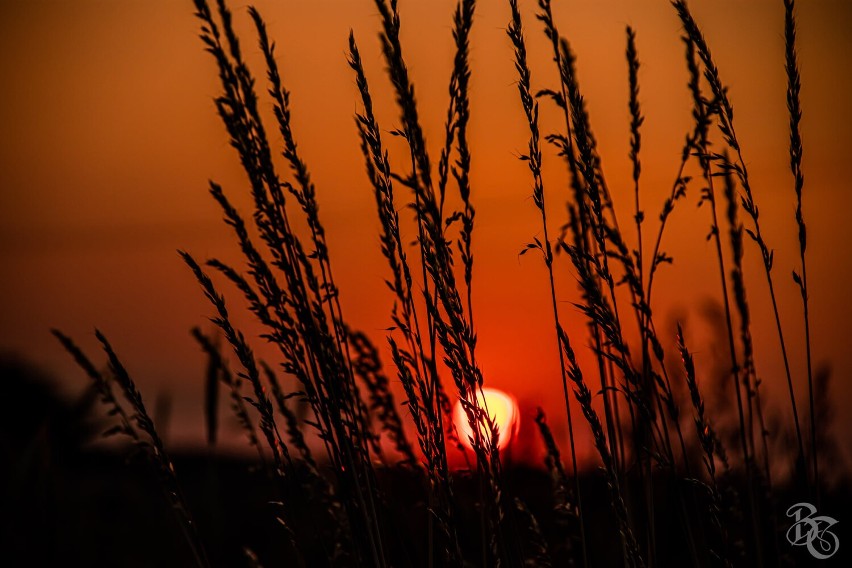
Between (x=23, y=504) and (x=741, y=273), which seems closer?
(x=741, y=273)

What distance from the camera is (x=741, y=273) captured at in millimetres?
2426

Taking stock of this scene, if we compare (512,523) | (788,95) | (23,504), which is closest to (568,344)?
(512,523)

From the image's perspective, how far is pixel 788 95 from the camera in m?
1.97

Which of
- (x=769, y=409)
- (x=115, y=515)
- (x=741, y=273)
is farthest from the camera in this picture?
(x=115, y=515)

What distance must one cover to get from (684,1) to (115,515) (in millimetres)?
4358

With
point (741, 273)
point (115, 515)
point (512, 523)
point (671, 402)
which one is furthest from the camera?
point (115, 515)

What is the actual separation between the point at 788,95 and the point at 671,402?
31.4 inches

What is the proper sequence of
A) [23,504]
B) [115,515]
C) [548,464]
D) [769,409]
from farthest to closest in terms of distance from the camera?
[115,515]
[23,504]
[769,409]
[548,464]

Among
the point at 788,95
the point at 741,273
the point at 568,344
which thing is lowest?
the point at 568,344

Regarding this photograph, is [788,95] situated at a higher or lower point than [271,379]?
higher

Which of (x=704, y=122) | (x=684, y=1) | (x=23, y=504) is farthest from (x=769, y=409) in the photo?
(x=23, y=504)

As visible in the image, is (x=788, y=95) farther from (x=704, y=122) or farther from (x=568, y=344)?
(x=568, y=344)

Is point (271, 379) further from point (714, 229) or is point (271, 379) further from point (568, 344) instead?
point (714, 229)

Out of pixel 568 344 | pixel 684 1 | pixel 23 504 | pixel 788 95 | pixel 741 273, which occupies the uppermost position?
pixel 684 1
